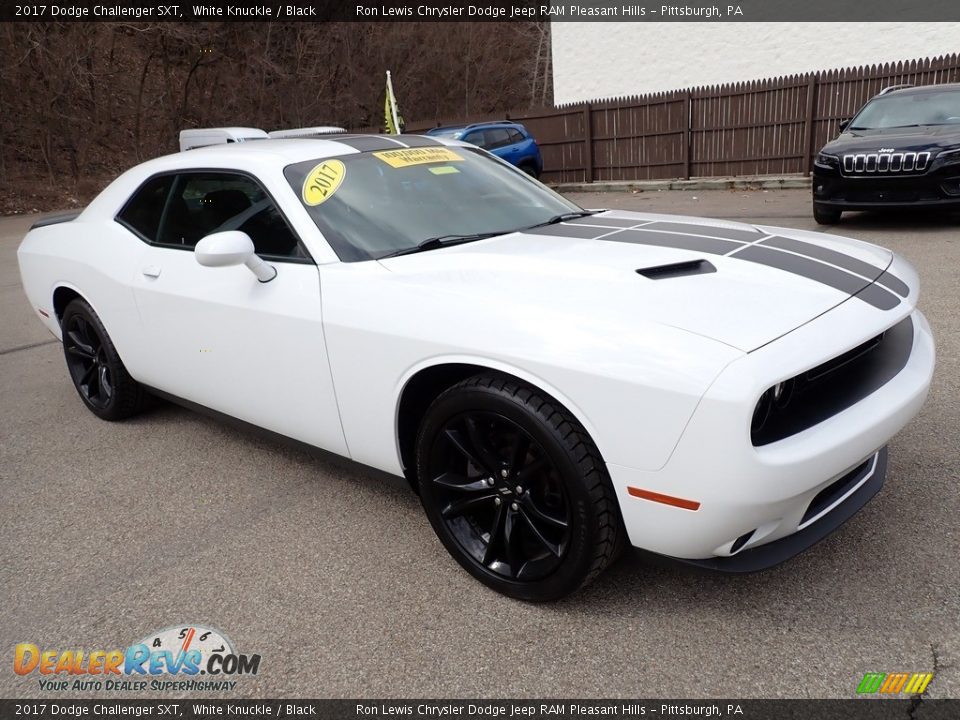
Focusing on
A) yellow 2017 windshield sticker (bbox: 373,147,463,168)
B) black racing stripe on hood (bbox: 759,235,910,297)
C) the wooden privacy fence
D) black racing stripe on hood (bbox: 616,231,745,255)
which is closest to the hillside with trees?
A: the wooden privacy fence

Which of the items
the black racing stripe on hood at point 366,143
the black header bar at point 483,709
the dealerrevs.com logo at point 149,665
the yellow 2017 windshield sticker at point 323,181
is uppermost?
the black racing stripe on hood at point 366,143

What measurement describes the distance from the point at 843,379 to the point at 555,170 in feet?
55.0

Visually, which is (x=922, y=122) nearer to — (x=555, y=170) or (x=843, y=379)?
(x=843, y=379)

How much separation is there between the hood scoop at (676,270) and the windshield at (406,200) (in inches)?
34.1

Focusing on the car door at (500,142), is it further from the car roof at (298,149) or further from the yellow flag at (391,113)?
the car roof at (298,149)

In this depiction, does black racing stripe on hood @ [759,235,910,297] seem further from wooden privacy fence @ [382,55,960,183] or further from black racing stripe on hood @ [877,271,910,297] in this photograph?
wooden privacy fence @ [382,55,960,183]

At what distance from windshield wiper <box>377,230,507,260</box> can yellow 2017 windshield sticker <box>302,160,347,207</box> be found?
0.44m

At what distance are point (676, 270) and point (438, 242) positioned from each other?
0.95m

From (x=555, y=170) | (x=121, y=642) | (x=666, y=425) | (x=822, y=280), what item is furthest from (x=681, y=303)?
(x=555, y=170)

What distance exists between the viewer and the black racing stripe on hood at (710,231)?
288 cm

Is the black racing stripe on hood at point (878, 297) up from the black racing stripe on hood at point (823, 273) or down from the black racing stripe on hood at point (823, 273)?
down

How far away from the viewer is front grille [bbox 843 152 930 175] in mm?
7631

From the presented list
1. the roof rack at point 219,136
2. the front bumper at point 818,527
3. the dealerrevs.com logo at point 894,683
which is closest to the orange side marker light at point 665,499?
the front bumper at point 818,527

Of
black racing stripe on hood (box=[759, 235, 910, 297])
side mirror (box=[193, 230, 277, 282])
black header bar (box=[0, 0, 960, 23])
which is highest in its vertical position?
black header bar (box=[0, 0, 960, 23])
